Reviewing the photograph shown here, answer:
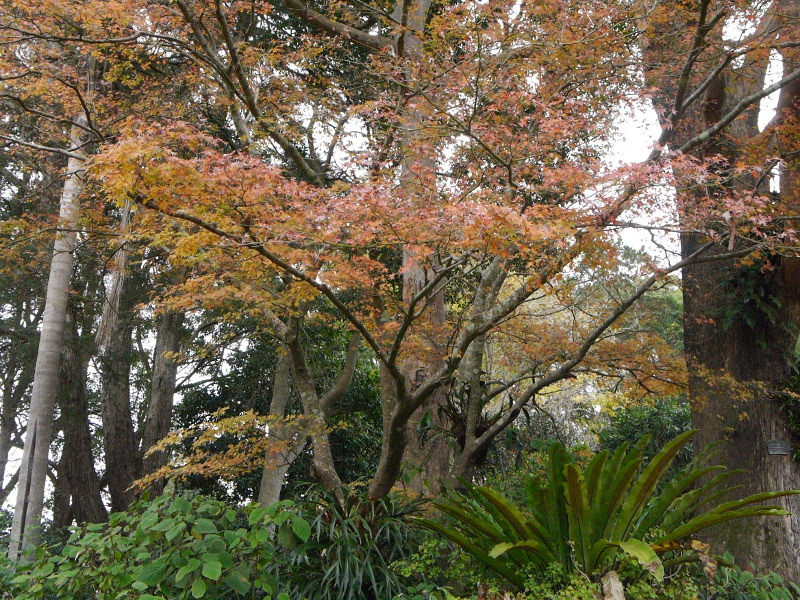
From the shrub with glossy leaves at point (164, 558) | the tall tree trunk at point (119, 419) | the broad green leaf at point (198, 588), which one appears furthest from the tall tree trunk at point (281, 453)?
the broad green leaf at point (198, 588)

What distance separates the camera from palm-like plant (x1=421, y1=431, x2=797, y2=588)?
10.8 feet

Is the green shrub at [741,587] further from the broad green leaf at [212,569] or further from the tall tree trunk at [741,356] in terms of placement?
the broad green leaf at [212,569]

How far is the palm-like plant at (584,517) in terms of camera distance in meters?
3.29

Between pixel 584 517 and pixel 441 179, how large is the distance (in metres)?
3.02

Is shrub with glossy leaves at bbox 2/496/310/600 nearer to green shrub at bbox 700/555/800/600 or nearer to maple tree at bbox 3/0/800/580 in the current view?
maple tree at bbox 3/0/800/580

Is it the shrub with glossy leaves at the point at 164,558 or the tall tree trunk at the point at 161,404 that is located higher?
the tall tree trunk at the point at 161,404

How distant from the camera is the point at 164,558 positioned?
11.0 feet

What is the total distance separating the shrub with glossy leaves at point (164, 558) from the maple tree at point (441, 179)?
1228 mm

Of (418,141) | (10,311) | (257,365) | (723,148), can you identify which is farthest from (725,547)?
(10,311)

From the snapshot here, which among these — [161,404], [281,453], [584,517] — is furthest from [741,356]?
[161,404]

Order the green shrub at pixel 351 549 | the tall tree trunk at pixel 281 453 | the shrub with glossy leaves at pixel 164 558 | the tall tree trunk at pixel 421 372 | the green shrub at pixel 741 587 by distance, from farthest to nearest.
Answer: the tall tree trunk at pixel 281 453, the tall tree trunk at pixel 421 372, the green shrub at pixel 351 549, the green shrub at pixel 741 587, the shrub with glossy leaves at pixel 164 558

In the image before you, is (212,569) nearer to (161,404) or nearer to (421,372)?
(421,372)

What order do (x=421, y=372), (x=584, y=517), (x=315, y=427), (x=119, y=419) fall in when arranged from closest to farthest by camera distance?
(x=584, y=517)
(x=315, y=427)
(x=421, y=372)
(x=119, y=419)

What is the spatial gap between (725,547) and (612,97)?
13.5ft
